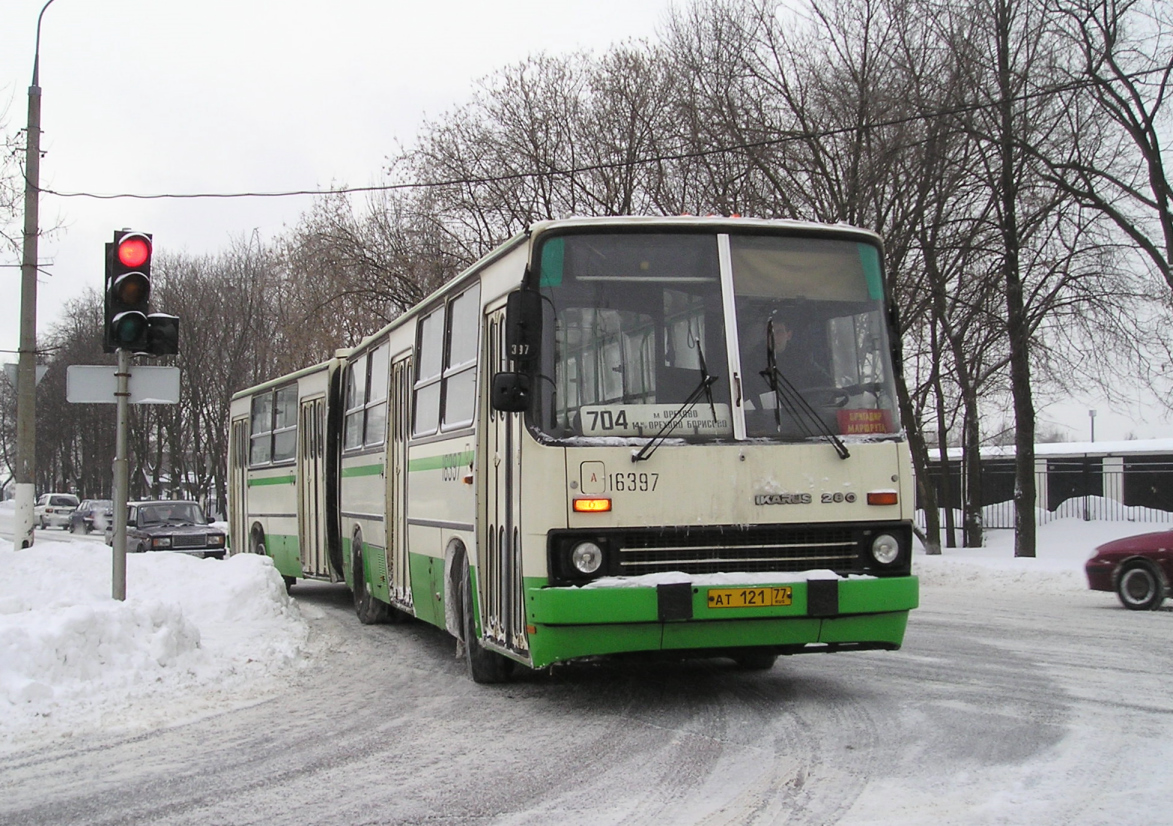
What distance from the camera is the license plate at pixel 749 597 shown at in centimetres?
803

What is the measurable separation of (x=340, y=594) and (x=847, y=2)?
16.6 metres

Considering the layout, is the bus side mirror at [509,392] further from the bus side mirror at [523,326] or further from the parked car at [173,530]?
the parked car at [173,530]

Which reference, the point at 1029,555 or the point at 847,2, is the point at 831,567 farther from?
the point at 847,2

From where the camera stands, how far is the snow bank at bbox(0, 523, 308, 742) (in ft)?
28.6

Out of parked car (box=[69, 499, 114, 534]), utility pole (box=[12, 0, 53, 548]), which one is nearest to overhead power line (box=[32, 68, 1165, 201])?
utility pole (box=[12, 0, 53, 548])

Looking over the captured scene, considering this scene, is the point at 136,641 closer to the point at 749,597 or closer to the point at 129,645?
the point at 129,645

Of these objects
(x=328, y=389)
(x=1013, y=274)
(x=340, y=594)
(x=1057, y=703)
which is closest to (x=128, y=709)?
(x=1057, y=703)

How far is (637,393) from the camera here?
27.3 feet

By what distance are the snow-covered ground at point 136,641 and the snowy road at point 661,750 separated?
0.37 metres

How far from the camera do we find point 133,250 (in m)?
11.0

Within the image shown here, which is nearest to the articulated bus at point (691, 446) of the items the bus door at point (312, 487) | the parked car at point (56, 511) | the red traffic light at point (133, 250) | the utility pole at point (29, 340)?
the red traffic light at point (133, 250)

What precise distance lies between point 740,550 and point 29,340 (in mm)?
13816

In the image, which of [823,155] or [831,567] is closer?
[831,567]

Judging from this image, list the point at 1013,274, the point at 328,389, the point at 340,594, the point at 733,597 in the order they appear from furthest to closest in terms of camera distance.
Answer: the point at 1013,274
the point at 340,594
the point at 328,389
the point at 733,597
